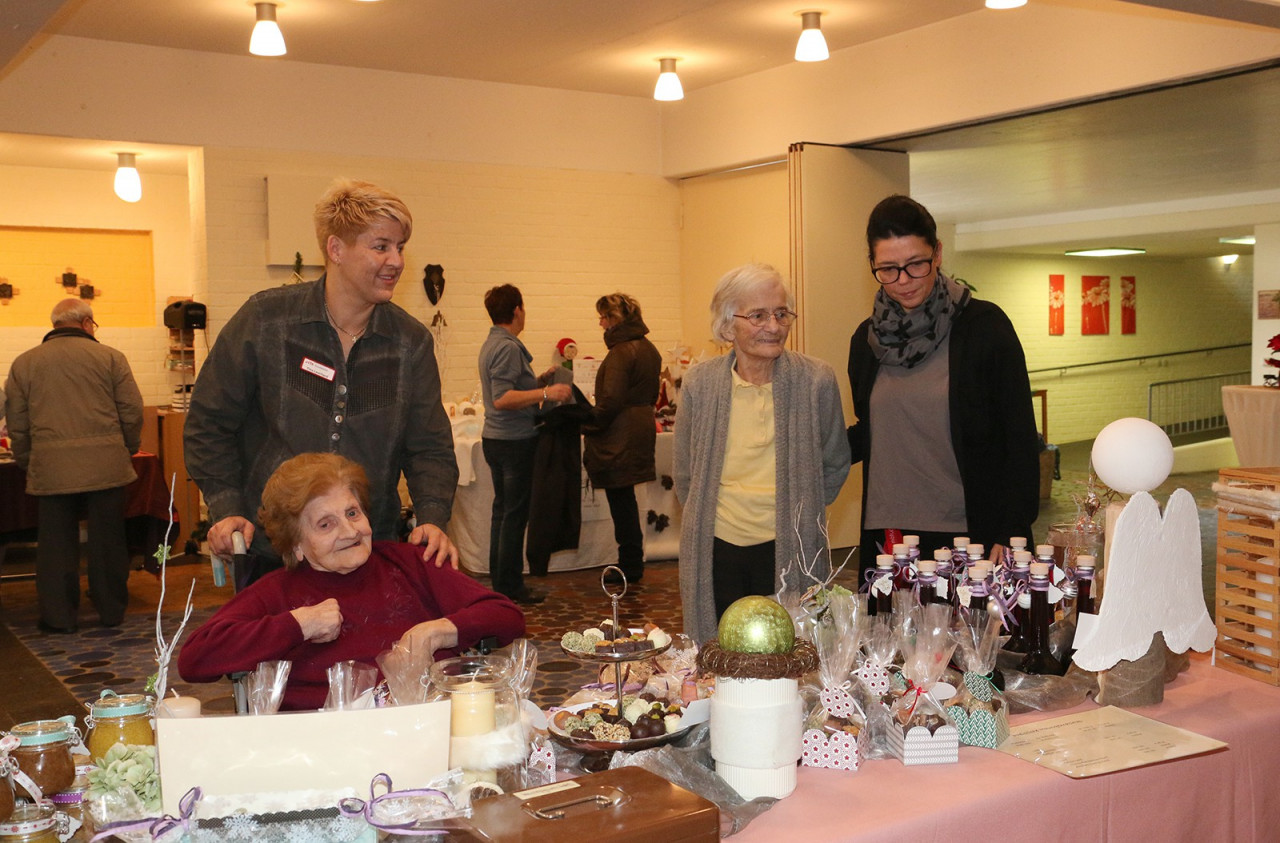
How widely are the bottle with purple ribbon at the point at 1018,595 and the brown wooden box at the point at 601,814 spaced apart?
922 mm

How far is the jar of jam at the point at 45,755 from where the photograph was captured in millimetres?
1590

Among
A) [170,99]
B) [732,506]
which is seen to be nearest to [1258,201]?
[170,99]

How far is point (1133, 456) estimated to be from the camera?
2094 mm

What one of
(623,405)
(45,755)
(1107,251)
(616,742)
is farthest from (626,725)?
(1107,251)

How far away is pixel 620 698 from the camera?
1918 millimetres

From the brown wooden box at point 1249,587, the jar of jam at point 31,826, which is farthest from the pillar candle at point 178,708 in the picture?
the brown wooden box at point 1249,587

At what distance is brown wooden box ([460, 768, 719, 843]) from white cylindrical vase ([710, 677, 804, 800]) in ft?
0.69

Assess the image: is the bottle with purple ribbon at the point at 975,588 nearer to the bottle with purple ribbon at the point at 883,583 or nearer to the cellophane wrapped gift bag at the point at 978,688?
the cellophane wrapped gift bag at the point at 978,688

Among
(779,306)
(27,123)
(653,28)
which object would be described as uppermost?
(653,28)

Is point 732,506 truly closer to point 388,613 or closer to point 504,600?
point 504,600

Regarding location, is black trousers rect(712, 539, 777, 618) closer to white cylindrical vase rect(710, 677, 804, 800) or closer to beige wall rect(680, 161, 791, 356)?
white cylindrical vase rect(710, 677, 804, 800)

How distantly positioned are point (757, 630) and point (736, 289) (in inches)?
59.1

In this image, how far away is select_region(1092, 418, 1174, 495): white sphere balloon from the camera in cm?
208

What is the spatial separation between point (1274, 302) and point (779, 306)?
38.0 ft
